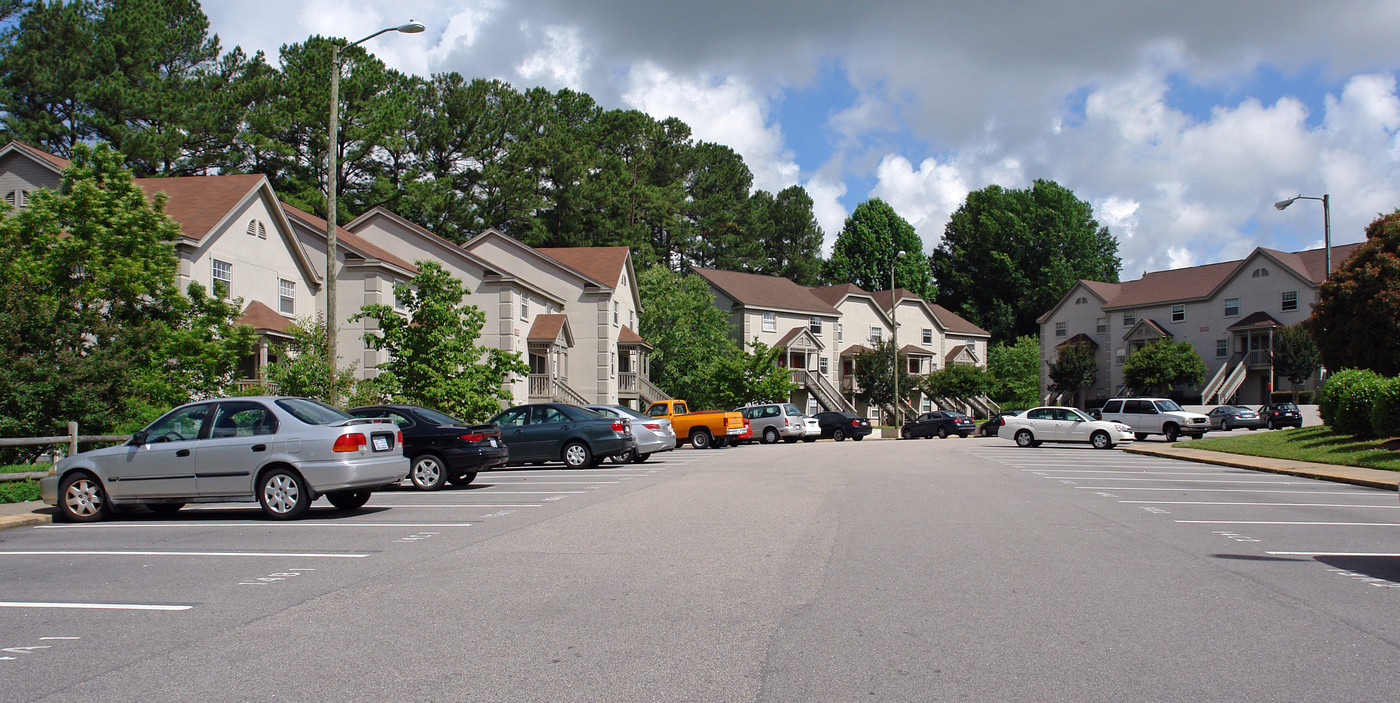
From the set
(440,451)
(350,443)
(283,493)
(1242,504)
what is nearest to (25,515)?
(283,493)

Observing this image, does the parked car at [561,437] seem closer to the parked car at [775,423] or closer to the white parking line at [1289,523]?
the white parking line at [1289,523]

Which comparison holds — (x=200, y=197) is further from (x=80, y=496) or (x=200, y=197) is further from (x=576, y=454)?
(x=80, y=496)

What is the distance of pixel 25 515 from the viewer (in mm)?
12797

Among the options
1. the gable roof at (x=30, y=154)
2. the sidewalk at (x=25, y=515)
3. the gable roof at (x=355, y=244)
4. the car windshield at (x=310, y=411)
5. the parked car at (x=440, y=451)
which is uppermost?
the gable roof at (x=30, y=154)

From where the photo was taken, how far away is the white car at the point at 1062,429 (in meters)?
35.0

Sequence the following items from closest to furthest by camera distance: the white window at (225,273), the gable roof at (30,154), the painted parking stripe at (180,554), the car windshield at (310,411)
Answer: the painted parking stripe at (180,554)
the car windshield at (310,411)
the white window at (225,273)
the gable roof at (30,154)

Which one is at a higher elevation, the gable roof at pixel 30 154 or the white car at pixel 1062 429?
the gable roof at pixel 30 154

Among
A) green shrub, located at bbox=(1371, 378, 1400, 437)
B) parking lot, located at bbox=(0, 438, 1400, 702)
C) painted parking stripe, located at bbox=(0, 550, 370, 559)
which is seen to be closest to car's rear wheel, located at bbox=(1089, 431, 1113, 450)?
green shrub, located at bbox=(1371, 378, 1400, 437)

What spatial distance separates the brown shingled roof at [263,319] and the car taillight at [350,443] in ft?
59.1

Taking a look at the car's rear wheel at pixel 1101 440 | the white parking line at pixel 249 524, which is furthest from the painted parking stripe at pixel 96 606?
the car's rear wheel at pixel 1101 440

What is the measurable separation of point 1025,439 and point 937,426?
12824 millimetres

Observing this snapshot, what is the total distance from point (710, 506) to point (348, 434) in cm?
499

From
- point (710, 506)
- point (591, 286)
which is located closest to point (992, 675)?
point (710, 506)

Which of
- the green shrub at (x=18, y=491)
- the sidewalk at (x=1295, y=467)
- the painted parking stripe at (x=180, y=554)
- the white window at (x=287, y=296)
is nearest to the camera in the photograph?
the painted parking stripe at (x=180, y=554)
